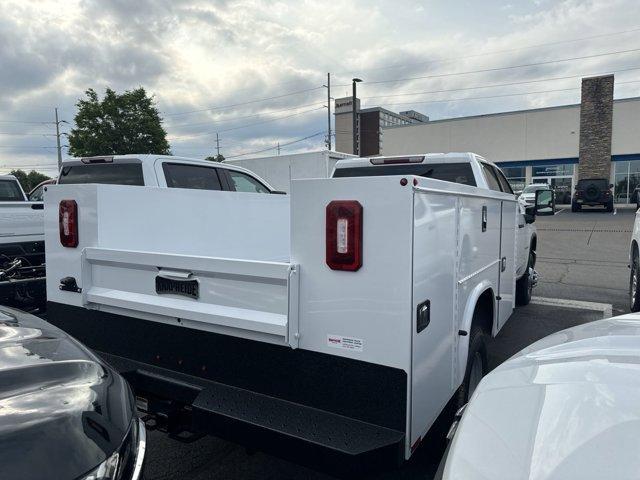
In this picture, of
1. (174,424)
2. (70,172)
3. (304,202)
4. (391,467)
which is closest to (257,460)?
A: (174,424)

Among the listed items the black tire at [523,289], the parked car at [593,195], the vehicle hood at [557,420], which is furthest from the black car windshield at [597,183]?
the vehicle hood at [557,420]

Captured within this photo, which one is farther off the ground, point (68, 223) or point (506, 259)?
point (68, 223)

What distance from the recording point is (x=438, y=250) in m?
2.47

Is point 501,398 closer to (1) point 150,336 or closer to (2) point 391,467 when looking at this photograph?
(2) point 391,467

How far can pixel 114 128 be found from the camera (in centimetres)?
3384

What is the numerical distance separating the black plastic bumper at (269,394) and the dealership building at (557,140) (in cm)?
3267

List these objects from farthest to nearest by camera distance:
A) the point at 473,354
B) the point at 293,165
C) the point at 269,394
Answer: the point at 293,165 → the point at 473,354 → the point at 269,394

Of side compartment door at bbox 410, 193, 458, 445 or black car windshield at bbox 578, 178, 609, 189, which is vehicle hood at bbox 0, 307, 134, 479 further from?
black car windshield at bbox 578, 178, 609, 189

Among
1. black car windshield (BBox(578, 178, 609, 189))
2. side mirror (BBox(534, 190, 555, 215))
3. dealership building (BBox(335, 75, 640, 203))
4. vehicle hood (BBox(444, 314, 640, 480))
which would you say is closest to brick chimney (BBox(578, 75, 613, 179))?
dealership building (BBox(335, 75, 640, 203))

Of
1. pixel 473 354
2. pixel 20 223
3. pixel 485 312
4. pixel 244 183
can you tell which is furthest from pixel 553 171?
pixel 473 354

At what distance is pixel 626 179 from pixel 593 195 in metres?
6.88

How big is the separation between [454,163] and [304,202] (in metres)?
3.25

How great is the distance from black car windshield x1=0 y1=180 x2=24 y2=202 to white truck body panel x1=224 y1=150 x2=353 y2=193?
4.03 m

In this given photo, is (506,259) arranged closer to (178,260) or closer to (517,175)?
(178,260)
